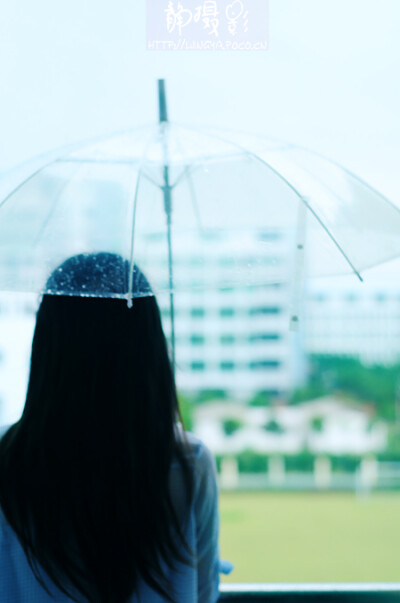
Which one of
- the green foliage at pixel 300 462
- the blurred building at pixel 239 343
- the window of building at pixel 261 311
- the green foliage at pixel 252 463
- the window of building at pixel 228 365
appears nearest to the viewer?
the green foliage at pixel 300 462

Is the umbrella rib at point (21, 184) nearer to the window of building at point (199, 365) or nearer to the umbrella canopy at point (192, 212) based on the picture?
the umbrella canopy at point (192, 212)

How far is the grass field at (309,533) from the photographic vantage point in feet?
100

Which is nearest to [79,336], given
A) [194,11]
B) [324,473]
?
[194,11]

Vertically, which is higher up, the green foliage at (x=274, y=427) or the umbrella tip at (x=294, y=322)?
the umbrella tip at (x=294, y=322)

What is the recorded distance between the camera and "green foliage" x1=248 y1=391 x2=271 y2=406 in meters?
36.5

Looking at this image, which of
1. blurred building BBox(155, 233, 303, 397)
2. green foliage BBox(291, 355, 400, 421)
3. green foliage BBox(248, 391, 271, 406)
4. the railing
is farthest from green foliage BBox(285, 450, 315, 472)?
the railing

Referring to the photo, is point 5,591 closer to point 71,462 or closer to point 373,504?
point 71,462

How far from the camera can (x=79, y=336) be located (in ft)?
2.13

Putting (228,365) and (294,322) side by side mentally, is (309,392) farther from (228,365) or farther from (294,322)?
(294,322)

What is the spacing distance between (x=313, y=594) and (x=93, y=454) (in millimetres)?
645

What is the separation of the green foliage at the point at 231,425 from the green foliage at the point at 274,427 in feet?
6.17

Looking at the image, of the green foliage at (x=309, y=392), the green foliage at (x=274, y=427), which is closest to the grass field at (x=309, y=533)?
the green foliage at (x=274, y=427)

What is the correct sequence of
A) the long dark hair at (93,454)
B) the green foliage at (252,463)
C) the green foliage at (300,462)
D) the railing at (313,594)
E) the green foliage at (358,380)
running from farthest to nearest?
the green foliage at (252,463), the green foliage at (300,462), the green foliage at (358,380), the railing at (313,594), the long dark hair at (93,454)

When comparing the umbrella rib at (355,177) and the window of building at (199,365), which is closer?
the umbrella rib at (355,177)
